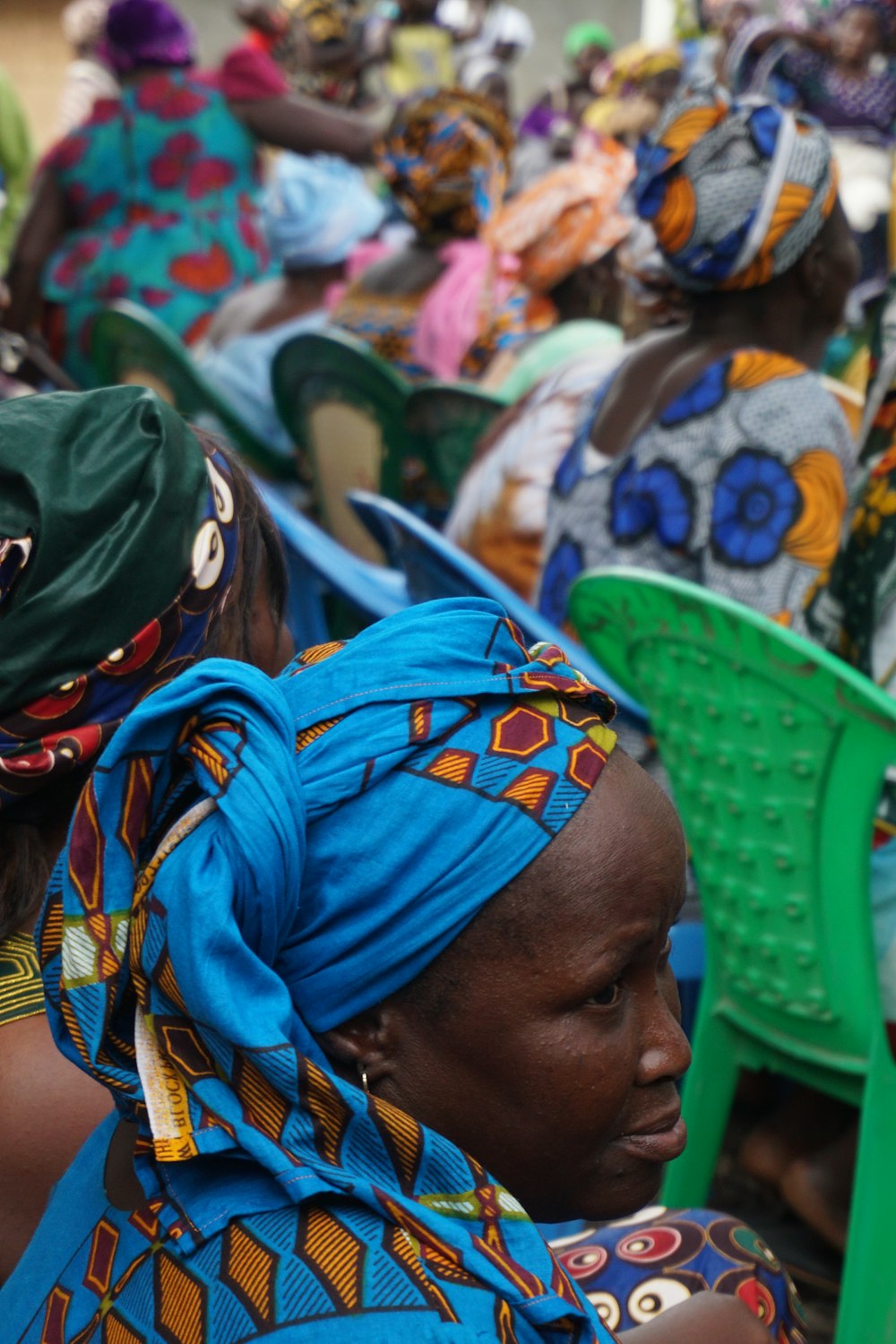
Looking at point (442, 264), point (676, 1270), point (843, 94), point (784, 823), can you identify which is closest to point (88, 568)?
point (676, 1270)

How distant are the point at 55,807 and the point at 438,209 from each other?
3830mm

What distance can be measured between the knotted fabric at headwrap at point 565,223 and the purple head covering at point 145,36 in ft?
7.06

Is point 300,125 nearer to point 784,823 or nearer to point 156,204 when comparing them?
point 156,204

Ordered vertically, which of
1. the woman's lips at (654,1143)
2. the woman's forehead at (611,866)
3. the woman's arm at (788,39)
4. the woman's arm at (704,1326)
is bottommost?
the woman's arm at (704,1326)

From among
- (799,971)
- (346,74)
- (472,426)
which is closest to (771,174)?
(472,426)

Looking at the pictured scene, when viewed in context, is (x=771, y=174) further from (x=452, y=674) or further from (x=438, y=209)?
(x=438, y=209)

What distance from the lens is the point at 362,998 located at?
108cm

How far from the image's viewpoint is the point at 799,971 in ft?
6.84

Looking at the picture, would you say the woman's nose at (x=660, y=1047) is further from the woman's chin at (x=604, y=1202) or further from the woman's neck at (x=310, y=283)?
the woman's neck at (x=310, y=283)

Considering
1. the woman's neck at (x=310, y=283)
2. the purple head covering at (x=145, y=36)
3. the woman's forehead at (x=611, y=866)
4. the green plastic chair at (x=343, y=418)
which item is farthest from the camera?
the purple head covering at (x=145, y=36)

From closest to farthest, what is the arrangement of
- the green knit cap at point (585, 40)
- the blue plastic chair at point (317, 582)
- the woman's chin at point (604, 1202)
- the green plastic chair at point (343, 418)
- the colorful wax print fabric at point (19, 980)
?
the woman's chin at point (604, 1202) → the colorful wax print fabric at point (19, 980) → the blue plastic chair at point (317, 582) → the green plastic chair at point (343, 418) → the green knit cap at point (585, 40)

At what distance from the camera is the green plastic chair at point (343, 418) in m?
3.98

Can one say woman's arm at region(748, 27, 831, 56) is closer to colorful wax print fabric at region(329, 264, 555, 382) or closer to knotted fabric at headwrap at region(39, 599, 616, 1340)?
colorful wax print fabric at region(329, 264, 555, 382)

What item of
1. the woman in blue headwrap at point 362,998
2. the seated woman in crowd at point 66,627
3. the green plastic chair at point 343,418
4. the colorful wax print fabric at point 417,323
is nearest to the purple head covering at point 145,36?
the colorful wax print fabric at point 417,323
